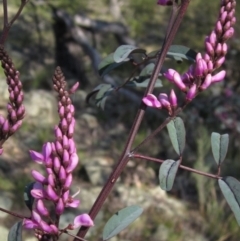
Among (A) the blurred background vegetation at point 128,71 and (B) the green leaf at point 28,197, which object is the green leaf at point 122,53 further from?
(A) the blurred background vegetation at point 128,71

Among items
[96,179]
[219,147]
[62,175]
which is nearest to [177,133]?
[219,147]

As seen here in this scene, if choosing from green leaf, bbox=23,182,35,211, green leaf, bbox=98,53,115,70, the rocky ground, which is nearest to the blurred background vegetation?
the rocky ground

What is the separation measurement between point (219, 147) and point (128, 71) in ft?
18.9

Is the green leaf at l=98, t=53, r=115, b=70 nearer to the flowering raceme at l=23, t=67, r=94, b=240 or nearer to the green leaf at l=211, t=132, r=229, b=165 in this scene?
the green leaf at l=211, t=132, r=229, b=165

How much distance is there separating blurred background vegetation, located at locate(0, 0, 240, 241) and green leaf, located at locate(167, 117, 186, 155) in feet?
10.1

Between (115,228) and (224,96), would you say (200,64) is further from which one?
(224,96)

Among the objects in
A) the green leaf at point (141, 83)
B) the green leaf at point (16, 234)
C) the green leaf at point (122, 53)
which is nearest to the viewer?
the green leaf at point (16, 234)

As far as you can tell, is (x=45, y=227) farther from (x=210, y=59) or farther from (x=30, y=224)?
(x=210, y=59)

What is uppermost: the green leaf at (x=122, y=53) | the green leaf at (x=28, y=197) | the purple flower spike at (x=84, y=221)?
the green leaf at (x=122, y=53)

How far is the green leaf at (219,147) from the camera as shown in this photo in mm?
1103

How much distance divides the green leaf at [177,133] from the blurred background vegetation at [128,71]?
3083 mm

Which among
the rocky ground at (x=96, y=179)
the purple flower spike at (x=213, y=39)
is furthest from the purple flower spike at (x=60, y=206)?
the rocky ground at (x=96, y=179)

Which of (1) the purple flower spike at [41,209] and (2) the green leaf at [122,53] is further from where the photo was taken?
(2) the green leaf at [122,53]

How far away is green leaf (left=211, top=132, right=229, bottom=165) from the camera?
110 cm
